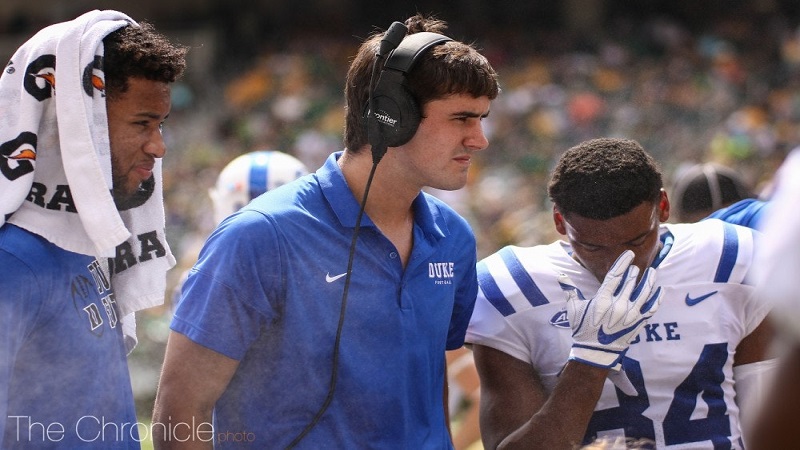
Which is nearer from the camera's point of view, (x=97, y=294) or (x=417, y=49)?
(x=97, y=294)

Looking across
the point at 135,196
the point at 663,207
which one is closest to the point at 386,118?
the point at 135,196

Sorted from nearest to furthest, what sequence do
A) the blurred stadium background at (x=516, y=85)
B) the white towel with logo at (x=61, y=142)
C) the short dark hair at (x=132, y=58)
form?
the white towel with logo at (x=61, y=142) < the short dark hair at (x=132, y=58) < the blurred stadium background at (x=516, y=85)

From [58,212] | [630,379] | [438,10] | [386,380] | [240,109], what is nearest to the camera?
[58,212]

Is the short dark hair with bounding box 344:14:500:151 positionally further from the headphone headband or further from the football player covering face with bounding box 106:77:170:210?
the football player covering face with bounding box 106:77:170:210

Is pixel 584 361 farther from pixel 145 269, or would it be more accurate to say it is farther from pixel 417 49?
pixel 145 269

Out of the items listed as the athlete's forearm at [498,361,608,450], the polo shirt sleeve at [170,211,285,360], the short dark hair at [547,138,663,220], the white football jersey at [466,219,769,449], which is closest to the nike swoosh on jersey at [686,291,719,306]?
the white football jersey at [466,219,769,449]

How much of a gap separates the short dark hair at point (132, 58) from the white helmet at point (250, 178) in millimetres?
1821

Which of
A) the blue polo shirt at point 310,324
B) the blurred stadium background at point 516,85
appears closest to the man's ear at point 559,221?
the blue polo shirt at point 310,324

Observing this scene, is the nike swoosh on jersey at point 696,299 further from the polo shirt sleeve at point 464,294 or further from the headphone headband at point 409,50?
the headphone headband at point 409,50

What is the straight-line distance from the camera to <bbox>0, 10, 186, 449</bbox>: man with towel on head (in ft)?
7.27

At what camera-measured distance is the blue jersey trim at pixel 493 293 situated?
2.97 meters

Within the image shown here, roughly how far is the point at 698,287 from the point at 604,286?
45cm

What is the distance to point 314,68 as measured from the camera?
1655 cm

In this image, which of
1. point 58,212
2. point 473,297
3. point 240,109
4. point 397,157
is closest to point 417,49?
point 397,157
